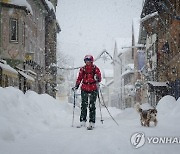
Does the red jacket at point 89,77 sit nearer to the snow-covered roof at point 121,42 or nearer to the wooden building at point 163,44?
the wooden building at point 163,44

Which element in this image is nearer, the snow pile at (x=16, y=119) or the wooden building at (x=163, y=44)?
the snow pile at (x=16, y=119)

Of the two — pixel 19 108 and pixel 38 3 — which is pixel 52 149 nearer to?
pixel 19 108

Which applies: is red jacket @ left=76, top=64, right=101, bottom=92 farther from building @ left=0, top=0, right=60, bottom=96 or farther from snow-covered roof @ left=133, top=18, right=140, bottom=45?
snow-covered roof @ left=133, top=18, right=140, bottom=45

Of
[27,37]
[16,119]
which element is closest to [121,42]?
[27,37]

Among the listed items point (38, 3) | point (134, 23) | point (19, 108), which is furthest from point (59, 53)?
point (19, 108)

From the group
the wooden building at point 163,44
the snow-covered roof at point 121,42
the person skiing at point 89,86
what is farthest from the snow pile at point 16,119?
the snow-covered roof at point 121,42

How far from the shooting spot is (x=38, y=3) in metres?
32.9

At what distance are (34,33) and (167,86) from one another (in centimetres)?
1317
